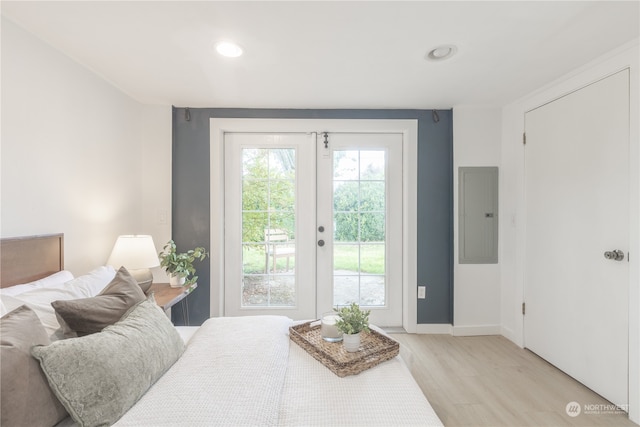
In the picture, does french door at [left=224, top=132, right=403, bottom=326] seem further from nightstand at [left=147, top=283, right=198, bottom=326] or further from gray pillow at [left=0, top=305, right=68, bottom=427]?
gray pillow at [left=0, top=305, right=68, bottom=427]

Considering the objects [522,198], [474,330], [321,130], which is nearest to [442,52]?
[321,130]

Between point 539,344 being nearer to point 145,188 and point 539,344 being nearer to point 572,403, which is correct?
point 572,403

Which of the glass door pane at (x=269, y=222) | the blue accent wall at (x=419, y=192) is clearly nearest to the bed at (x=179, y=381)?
the blue accent wall at (x=419, y=192)

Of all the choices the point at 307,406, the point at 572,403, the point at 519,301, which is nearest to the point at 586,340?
the point at 572,403

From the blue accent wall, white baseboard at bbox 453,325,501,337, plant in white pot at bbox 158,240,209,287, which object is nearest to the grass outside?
the blue accent wall

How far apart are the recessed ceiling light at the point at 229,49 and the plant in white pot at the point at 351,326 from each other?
165 centimetres

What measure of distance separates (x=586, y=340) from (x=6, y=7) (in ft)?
13.0

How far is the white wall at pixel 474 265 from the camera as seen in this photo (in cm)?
280

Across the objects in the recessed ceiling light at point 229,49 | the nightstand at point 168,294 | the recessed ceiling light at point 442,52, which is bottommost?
the nightstand at point 168,294

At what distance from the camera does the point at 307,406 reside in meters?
1.00

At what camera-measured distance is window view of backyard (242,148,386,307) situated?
2.86 metres

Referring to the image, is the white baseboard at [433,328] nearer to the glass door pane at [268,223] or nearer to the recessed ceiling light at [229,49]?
the glass door pane at [268,223]

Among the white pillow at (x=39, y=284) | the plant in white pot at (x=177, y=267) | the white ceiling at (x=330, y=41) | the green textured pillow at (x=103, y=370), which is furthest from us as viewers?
the plant in white pot at (x=177, y=267)

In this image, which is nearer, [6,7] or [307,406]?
[307,406]
